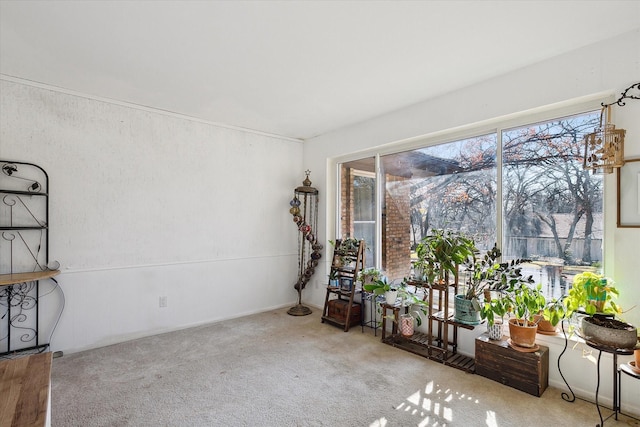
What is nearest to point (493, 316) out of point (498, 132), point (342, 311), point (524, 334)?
point (524, 334)

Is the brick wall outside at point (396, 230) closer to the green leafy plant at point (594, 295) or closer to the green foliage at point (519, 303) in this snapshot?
the green foliage at point (519, 303)

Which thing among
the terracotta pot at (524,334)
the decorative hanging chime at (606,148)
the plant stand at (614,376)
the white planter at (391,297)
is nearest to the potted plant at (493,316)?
the terracotta pot at (524,334)

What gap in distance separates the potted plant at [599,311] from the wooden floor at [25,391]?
2790mm

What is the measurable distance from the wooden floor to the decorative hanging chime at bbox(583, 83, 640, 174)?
3277mm

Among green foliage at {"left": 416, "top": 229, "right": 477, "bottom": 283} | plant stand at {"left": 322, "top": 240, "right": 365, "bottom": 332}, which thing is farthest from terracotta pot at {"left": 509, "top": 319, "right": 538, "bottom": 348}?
plant stand at {"left": 322, "top": 240, "right": 365, "bottom": 332}

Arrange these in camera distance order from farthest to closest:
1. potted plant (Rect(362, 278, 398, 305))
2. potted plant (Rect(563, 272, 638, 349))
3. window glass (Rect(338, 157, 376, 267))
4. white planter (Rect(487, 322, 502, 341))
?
window glass (Rect(338, 157, 376, 267)), potted plant (Rect(362, 278, 398, 305)), white planter (Rect(487, 322, 502, 341)), potted plant (Rect(563, 272, 638, 349))

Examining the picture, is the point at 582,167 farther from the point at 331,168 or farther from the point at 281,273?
the point at 281,273

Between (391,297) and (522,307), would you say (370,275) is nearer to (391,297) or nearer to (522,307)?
(391,297)

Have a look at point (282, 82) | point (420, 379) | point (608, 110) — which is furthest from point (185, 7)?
point (420, 379)

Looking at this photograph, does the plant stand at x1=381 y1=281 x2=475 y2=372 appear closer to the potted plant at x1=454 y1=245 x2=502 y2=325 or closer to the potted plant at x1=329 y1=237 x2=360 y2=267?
the potted plant at x1=454 y1=245 x2=502 y2=325

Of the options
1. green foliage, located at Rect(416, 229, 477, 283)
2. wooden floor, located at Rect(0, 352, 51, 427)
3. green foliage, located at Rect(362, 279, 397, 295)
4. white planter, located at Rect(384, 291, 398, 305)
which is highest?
green foliage, located at Rect(416, 229, 477, 283)

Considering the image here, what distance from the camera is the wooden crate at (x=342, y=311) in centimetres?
386

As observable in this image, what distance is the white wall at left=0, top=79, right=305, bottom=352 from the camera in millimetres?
3061

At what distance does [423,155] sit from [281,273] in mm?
2559
